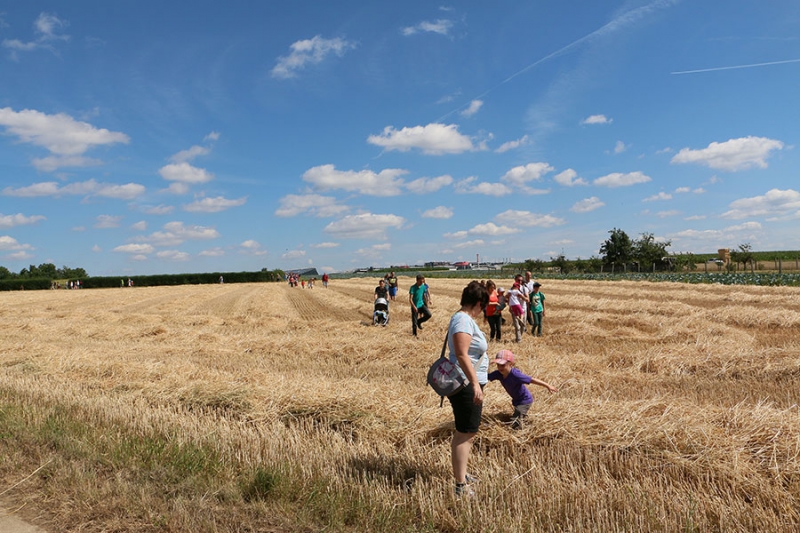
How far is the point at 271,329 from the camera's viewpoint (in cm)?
1738

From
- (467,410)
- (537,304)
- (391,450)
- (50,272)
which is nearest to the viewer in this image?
(467,410)

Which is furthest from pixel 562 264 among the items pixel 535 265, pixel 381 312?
pixel 381 312

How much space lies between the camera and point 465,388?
420 centimetres

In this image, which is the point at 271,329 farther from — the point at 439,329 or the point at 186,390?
the point at 186,390

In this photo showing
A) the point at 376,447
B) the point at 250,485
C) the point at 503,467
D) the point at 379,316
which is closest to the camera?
the point at 250,485

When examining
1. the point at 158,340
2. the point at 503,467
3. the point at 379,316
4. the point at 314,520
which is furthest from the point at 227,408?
the point at 379,316

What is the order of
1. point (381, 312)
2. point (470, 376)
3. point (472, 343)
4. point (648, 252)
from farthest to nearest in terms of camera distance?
point (648, 252) → point (381, 312) → point (472, 343) → point (470, 376)

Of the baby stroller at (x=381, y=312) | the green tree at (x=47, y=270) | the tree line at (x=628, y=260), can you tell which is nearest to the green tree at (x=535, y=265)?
the tree line at (x=628, y=260)

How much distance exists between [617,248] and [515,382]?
8455cm

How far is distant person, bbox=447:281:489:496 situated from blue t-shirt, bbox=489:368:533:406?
78 cm

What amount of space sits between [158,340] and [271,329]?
359 centimetres

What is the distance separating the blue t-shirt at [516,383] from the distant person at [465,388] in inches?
30.5

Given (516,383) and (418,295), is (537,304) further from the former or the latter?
(516,383)

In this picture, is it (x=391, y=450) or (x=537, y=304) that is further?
(x=537, y=304)
